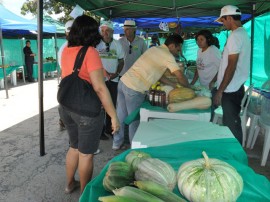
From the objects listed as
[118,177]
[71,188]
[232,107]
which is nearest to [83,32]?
[118,177]

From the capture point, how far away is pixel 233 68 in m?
3.41

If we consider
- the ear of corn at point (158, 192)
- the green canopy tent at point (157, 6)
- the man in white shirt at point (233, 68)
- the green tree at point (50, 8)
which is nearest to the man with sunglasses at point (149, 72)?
the man in white shirt at point (233, 68)

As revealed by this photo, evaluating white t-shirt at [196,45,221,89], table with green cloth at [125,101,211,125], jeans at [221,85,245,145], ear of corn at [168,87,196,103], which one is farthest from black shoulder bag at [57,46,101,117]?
white t-shirt at [196,45,221,89]

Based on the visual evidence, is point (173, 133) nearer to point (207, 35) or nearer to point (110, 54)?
point (110, 54)

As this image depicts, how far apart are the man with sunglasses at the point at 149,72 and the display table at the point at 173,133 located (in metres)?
0.95

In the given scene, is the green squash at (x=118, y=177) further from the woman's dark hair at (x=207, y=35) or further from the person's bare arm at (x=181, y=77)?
the woman's dark hair at (x=207, y=35)

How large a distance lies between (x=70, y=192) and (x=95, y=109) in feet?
3.71

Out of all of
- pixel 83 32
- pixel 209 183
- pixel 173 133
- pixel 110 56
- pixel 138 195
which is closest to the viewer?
pixel 138 195

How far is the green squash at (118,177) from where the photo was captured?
4.10ft

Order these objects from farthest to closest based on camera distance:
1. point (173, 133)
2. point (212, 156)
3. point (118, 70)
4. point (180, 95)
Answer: point (118, 70)
point (180, 95)
point (173, 133)
point (212, 156)

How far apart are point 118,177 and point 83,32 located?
156cm

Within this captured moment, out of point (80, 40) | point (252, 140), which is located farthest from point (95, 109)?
point (252, 140)

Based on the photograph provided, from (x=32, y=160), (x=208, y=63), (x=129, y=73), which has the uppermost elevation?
(x=208, y=63)

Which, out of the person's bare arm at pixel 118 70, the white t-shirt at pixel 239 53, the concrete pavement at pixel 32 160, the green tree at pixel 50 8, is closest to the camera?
the concrete pavement at pixel 32 160
